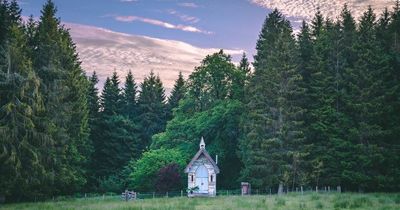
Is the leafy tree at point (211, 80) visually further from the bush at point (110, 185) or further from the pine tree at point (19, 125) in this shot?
the pine tree at point (19, 125)

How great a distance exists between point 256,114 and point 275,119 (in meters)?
2.44

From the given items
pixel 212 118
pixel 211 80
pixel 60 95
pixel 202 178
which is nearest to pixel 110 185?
pixel 202 178

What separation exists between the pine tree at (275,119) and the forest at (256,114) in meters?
0.13

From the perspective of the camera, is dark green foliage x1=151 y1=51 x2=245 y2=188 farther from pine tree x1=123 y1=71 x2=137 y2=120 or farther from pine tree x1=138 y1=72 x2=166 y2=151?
pine tree x1=123 y1=71 x2=137 y2=120

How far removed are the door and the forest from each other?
2.22 m

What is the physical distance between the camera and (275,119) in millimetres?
51281

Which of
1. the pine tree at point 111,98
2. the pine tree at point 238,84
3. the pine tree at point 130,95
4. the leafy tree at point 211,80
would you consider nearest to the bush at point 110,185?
the pine tree at point 111,98

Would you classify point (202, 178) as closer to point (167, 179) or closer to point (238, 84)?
point (167, 179)

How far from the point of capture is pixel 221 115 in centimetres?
5838

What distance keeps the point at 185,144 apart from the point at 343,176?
20.8m

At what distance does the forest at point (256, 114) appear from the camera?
4156 centimetres

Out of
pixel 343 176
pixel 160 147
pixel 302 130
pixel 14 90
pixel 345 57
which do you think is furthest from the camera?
pixel 160 147

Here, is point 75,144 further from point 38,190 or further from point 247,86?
point 247,86

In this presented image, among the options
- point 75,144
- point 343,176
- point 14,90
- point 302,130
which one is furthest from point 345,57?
point 14,90
